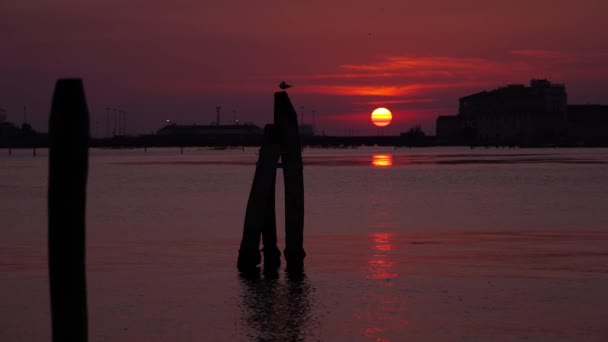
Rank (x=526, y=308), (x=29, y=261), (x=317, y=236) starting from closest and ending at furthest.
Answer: (x=526, y=308), (x=29, y=261), (x=317, y=236)

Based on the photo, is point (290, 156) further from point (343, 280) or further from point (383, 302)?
point (383, 302)

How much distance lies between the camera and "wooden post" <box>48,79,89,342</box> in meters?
10.0

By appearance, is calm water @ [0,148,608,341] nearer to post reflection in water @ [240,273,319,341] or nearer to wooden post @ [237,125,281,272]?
post reflection in water @ [240,273,319,341]

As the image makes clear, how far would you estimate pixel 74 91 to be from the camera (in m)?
10.0

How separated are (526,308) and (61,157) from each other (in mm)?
11528

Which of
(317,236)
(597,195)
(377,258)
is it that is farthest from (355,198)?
(377,258)

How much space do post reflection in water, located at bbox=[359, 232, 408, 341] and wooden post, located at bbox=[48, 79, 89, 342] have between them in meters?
7.31

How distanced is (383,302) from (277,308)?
2.16 metres

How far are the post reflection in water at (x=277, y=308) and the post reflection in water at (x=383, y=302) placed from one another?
1051mm

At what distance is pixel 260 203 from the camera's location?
74.8 feet

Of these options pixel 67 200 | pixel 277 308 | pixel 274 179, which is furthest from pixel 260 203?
pixel 67 200

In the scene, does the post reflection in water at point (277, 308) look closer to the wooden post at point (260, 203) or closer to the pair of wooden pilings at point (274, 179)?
the wooden post at point (260, 203)

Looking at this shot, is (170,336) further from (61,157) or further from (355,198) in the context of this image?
(355,198)

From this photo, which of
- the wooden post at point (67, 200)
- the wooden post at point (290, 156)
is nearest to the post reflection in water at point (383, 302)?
the wooden post at point (290, 156)
